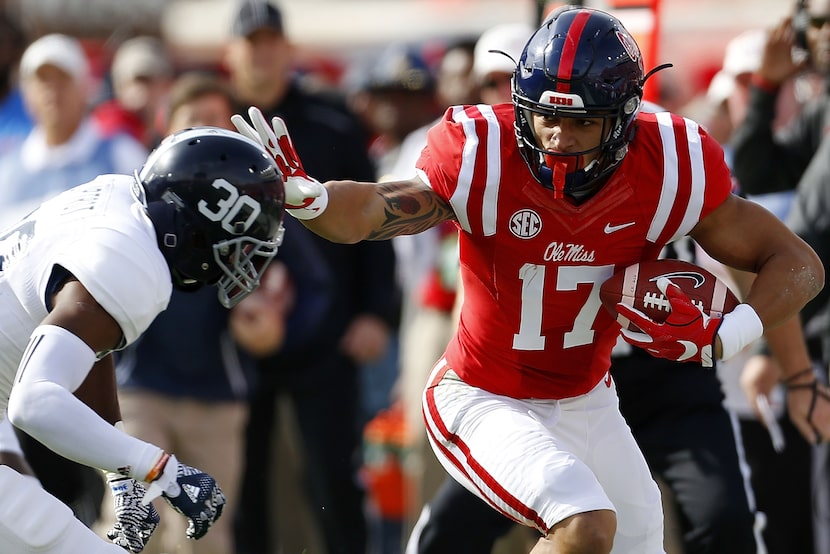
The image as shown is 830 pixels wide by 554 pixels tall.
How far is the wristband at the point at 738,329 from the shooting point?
3887 millimetres

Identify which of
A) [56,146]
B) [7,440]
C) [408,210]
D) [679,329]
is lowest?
[56,146]

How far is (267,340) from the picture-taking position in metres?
6.31

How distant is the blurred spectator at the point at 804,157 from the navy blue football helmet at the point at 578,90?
72.6 inches

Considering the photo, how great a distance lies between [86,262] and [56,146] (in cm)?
353

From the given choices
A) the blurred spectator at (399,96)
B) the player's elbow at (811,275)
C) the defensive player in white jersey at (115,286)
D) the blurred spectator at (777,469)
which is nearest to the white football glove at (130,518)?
the defensive player in white jersey at (115,286)

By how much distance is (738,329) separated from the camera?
3.90 metres

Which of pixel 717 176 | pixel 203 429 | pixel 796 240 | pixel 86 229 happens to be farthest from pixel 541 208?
pixel 203 429

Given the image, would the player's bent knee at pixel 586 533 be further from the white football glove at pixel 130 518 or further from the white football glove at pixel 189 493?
the white football glove at pixel 130 518

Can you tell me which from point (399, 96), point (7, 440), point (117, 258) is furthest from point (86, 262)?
point (399, 96)

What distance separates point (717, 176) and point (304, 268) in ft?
9.34

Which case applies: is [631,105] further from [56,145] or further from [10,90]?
[10,90]

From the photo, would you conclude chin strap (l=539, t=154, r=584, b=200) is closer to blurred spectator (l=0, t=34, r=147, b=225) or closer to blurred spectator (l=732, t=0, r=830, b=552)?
blurred spectator (l=732, t=0, r=830, b=552)

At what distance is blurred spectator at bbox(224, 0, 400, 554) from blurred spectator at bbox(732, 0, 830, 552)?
1.83 m

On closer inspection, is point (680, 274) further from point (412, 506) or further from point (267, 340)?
point (412, 506)
